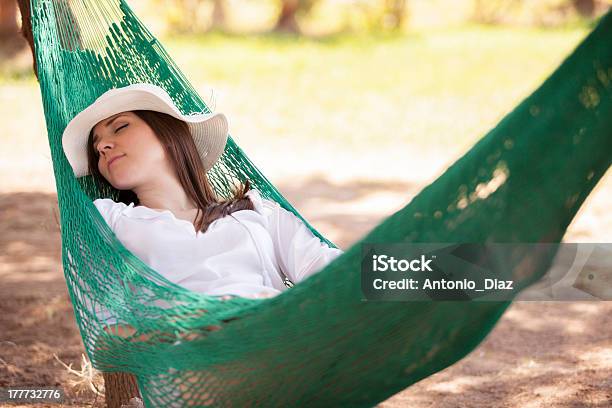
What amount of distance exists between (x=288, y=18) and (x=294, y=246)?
412 inches

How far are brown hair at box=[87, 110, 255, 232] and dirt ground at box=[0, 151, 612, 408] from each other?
0.35m

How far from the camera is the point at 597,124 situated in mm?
1494

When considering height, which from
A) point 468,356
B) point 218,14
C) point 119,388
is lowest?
point 119,388

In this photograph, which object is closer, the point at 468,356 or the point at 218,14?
the point at 468,356

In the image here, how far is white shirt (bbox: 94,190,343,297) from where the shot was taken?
1.98 metres

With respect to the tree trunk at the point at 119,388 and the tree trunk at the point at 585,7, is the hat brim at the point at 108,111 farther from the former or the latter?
the tree trunk at the point at 585,7

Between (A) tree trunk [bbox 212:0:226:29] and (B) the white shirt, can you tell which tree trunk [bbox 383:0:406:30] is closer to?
(A) tree trunk [bbox 212:0:226:29]

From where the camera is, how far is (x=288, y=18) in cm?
1228

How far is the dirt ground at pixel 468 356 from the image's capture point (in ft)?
8.57

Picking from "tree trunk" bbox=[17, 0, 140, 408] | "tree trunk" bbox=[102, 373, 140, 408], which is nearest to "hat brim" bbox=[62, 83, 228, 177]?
"tree trunk" bbox=[17, 0, 140, 408]

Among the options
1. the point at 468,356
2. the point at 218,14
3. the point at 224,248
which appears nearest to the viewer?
the point at 224,248

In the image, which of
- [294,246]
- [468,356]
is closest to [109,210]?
[294,246]

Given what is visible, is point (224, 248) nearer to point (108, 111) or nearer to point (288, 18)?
point (108, 111)

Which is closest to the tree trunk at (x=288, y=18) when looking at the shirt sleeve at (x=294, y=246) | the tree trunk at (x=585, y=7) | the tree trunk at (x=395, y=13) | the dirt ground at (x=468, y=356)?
the tree trunk at (x=395, y=13)
